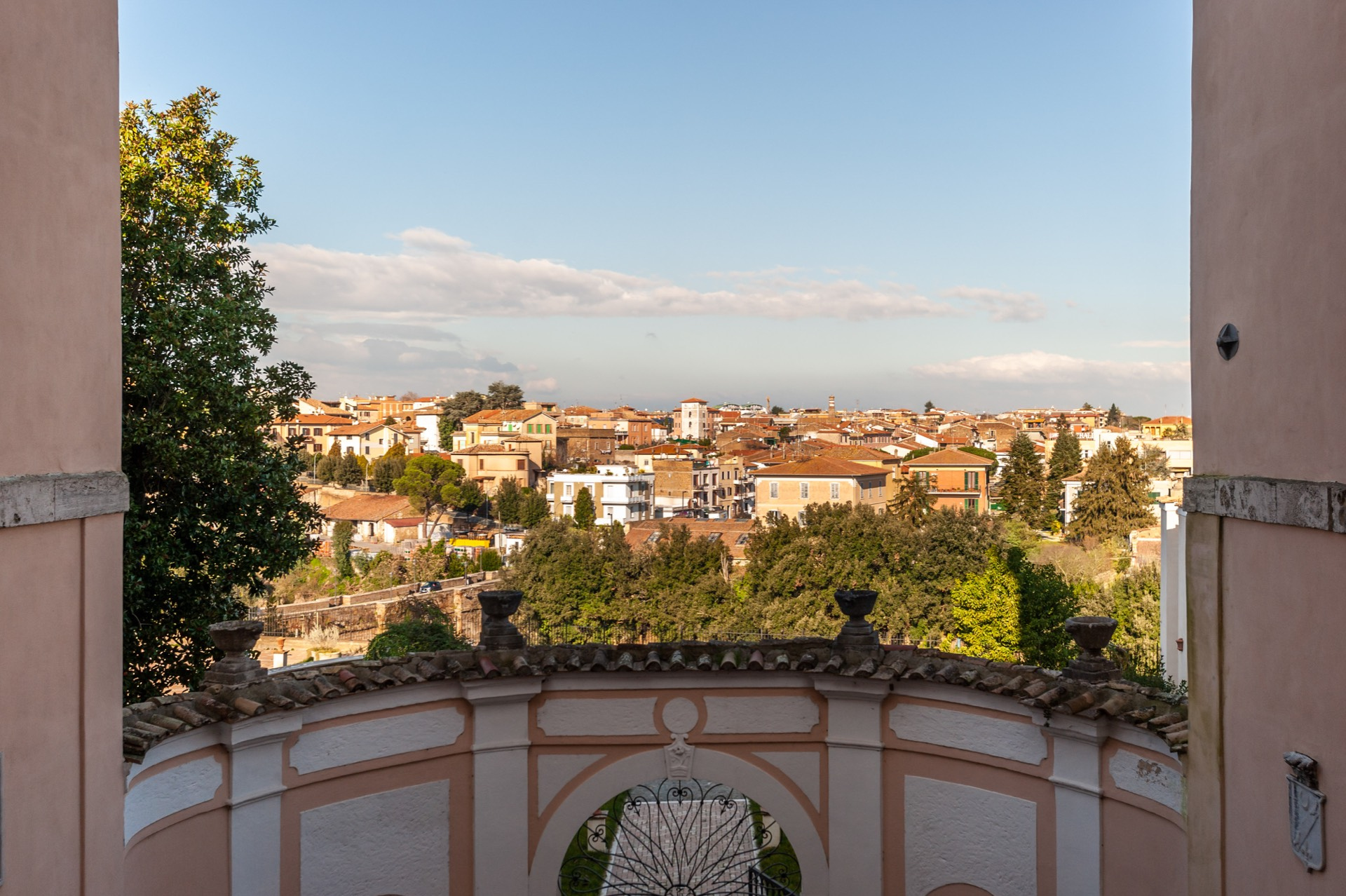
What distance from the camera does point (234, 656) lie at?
16.8 feet

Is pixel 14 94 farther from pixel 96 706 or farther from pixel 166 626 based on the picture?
pixel 166 626

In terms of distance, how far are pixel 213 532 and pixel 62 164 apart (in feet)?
20.8

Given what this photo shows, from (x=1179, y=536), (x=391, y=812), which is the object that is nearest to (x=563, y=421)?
(x=1179, y=536)

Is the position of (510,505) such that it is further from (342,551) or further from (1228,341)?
(1228,341)

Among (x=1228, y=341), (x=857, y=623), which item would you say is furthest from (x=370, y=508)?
(x=1228, y=341)

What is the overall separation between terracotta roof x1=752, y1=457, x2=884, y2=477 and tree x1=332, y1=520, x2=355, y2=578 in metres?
16.1

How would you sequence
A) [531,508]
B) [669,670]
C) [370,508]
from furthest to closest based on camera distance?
[370,508], [531,508], [669,670]

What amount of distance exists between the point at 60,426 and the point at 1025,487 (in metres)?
40.4

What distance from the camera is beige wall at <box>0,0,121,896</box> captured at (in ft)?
11.0

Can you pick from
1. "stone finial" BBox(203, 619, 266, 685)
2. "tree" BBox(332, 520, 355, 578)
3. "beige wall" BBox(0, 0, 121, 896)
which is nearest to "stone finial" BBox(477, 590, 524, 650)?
"stone finial" BBox(203, 619, 266, 685)

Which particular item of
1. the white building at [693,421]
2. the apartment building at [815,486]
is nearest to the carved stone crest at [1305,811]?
the apartment building at [815,486]

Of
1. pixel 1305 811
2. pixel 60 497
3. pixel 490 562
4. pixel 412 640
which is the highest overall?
pixel 60 497

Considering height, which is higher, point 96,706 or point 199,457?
point 199,457

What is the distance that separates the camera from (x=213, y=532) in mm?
9242
